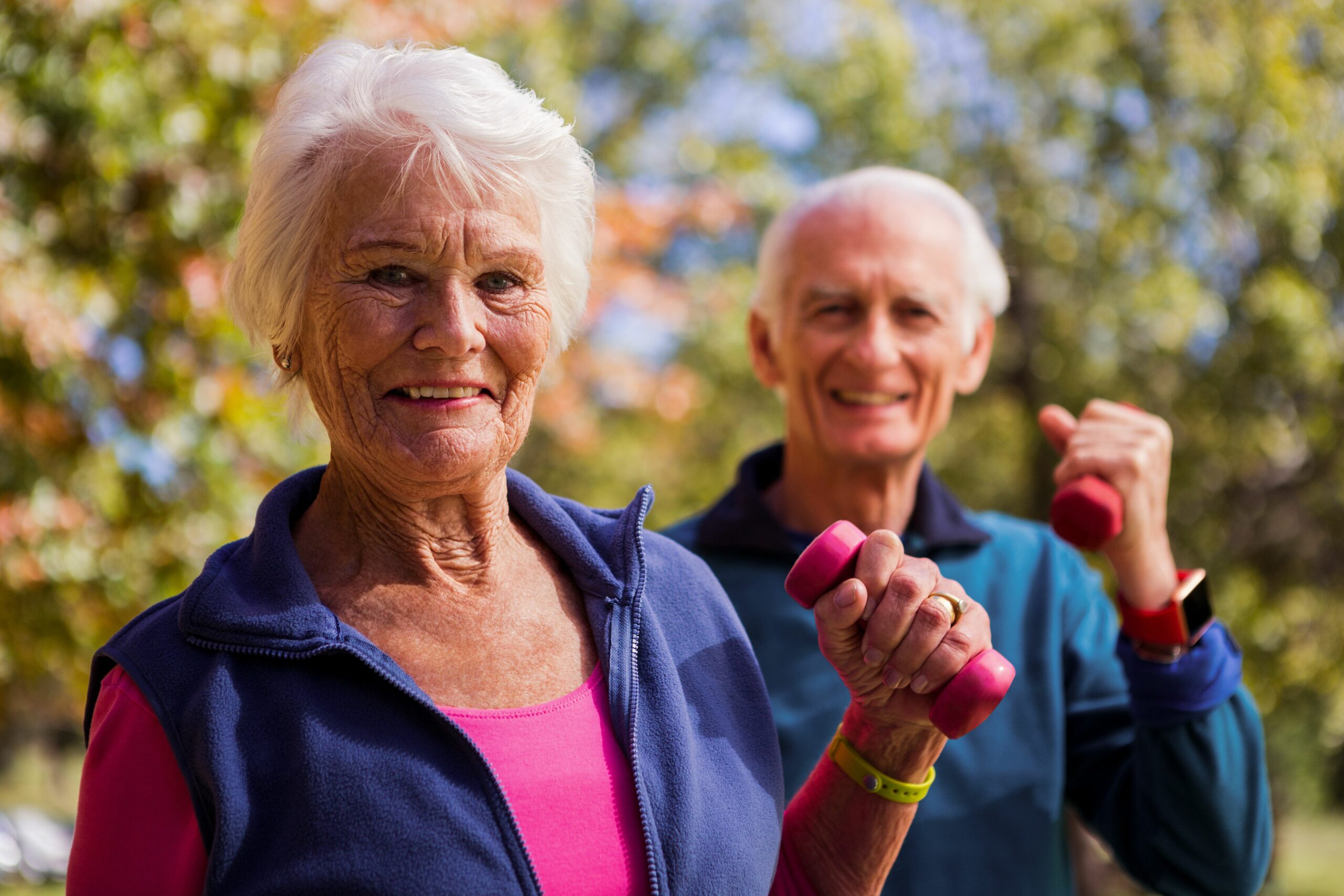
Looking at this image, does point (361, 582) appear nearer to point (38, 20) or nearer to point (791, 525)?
point (791, 525)

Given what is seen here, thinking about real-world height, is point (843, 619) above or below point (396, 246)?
below

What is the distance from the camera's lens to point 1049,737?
2416 millimetres

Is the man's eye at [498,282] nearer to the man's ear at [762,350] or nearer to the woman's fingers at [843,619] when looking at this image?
the woman's fingers at [843,619]

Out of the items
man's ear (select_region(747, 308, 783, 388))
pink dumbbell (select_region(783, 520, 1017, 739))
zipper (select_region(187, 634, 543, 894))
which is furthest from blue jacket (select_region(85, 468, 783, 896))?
man's ear (select_region(747, 308, 783, 388))

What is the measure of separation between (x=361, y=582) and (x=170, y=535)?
306 cm

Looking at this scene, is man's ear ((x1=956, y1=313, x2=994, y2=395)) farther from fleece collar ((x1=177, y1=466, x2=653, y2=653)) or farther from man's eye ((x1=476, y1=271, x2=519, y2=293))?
man's eye ((x1=476, y1=271, x2=519, y2=293))

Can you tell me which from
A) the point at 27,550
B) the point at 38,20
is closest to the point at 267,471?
the point at 27,550

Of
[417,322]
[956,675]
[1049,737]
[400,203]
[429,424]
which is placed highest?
[400,203]

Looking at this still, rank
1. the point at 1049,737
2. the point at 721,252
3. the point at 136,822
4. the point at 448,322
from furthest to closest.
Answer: the point at 721,252
the point at 1049,737
the point at 448,322
the point at 136,822

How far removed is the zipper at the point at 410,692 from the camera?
1.42m

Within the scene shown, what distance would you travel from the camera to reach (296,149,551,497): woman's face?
4.91ft

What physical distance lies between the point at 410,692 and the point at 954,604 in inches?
26.3

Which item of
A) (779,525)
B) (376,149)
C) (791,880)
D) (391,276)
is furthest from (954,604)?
(779,525)

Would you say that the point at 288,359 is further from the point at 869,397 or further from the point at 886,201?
the point at 886,201
